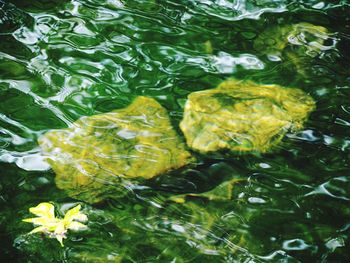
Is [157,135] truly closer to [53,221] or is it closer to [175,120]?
[175,120]

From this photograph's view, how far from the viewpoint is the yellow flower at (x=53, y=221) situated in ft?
8.80

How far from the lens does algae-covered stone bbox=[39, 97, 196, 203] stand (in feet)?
10.1

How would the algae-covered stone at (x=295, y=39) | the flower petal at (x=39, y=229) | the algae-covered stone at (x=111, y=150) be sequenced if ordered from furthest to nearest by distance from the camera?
the algae-covered stone at (x=295, y=39) → the algae-covered stone at (x=111, y=150) → the flower petal at (x=39, y=229)

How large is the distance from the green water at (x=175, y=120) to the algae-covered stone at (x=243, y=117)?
115 millimetres

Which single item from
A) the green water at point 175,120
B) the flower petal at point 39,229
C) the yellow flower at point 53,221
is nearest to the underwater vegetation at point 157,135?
the green water at point 175,120

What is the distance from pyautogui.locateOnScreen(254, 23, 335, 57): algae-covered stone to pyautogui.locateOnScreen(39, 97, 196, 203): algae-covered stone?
5.46 ft

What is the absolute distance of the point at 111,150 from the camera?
130 inches

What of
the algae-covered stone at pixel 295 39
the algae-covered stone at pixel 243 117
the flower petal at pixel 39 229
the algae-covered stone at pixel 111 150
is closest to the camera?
the flower petal at pixel 39 229

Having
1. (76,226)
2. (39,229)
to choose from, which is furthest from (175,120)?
(39,229)

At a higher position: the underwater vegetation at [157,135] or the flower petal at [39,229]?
the underwater vegetation at [157,135]

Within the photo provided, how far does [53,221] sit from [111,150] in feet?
2.69

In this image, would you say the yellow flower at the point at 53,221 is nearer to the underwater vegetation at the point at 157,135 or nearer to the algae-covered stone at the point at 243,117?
the underwater vegetation at the point at 157,135

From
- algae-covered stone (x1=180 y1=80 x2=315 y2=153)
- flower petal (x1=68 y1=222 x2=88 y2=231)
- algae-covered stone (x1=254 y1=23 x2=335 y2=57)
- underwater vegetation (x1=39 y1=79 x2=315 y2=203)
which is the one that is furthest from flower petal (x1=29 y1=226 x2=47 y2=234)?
algae-covered stone (x1=254 y1=23 x2=335 y2=57)

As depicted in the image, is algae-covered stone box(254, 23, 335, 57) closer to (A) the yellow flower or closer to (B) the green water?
(B) the green water
